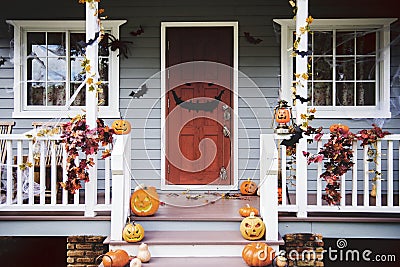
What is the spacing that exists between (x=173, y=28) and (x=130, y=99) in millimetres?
1025

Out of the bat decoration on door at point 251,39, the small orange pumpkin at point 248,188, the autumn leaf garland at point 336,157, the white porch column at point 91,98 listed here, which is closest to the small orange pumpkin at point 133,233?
the white porch column at point 91,98

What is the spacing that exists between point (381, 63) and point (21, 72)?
4441 mm

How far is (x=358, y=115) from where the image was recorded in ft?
21.7

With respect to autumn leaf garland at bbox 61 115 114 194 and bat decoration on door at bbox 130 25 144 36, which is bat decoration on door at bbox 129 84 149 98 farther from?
autumn leaf garland at bbox 61 115 114 194

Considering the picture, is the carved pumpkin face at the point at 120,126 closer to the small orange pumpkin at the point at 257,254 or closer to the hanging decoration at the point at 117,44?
the hanging decoration at the point at 117,44

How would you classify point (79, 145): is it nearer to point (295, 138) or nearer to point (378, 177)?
point (295, 138)

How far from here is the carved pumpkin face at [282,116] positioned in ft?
19.5

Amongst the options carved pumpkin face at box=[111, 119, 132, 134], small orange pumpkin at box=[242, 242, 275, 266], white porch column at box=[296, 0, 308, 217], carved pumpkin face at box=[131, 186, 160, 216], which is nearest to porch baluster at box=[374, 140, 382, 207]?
white porch column at box=[296, 0, 308, 217]

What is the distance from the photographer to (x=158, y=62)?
6.70m

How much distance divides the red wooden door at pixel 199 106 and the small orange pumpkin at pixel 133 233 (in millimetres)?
2002

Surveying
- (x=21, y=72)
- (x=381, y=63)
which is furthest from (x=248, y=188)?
(x=21, y=72)

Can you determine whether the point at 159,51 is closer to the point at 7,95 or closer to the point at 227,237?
the point at 7,95

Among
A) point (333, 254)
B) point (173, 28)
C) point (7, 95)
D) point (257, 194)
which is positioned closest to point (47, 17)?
point (7, 95)

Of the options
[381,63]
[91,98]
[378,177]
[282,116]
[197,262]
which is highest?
[381,63]
